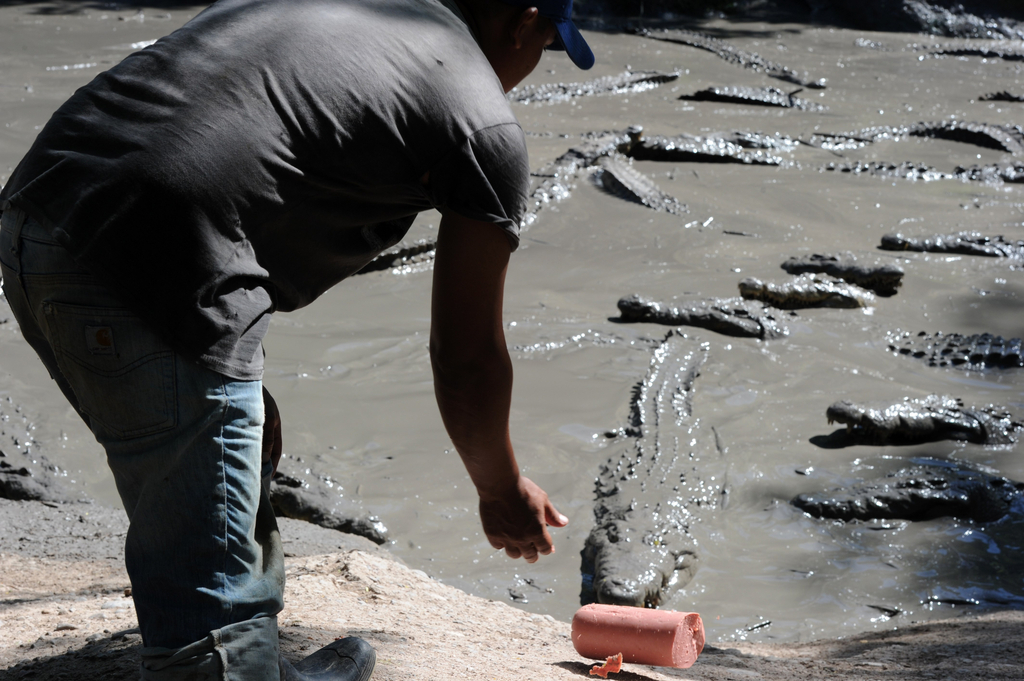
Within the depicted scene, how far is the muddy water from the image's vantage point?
3154 millimetres

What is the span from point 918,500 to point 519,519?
8.34 feet

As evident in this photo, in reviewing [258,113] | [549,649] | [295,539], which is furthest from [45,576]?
[258,113]

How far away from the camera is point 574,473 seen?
12.0 ft

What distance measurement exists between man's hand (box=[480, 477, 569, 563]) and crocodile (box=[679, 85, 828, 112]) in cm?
1044

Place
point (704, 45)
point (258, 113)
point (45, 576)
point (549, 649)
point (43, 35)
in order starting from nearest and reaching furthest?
point (258, 113) → point (549, 649) → point (45, 576) → point (43, 35) → point (704, 45)

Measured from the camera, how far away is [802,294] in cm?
555

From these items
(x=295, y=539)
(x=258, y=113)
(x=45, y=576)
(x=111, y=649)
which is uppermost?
(x=258, y=113)

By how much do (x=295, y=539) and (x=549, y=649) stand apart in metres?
1.09

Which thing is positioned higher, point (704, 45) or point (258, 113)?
point (258, 113)

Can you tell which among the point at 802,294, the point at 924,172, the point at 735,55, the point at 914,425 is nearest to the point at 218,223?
the point at 914,425

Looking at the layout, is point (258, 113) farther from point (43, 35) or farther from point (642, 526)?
point (43, 35)

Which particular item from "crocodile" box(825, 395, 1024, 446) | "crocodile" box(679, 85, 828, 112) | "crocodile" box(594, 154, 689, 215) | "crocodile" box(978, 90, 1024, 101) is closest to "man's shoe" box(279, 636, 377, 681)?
"crocodile" box(825, 395, 1024, 446)

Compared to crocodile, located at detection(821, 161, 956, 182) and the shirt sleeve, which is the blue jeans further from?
crocodile, located at detection(821, 161, 956, 182)

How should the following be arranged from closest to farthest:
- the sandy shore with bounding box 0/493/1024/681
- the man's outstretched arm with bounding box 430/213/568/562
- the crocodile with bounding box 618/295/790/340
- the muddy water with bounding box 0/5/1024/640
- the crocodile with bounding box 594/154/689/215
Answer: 1. the man's outstretched arm with bounding box 430/213/568/562
2. the sandy shore with bounding box 0/493/1024/681
3. the muddy water with bounding box 0/5/1024/640
4. the crocodile with bounding box 618/295/790/340
5. the crocodile with bounding box 594/154/689/215
